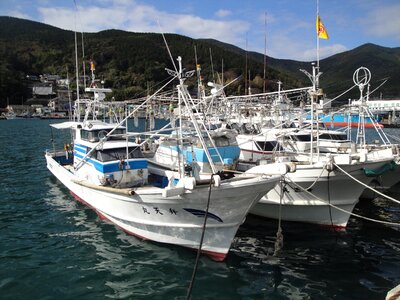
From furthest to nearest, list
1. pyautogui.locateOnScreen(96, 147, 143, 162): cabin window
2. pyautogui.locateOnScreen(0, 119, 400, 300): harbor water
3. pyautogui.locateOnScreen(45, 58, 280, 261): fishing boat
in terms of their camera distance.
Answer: pyautogui.locateOnScreen(96, 147, 143, 162): cabin window → pyautogui.locateOnScreen(45, 58, 280, 261): fishing boat → pyautogui.locateOnScreen(0, 119, 400, 300): harbor water

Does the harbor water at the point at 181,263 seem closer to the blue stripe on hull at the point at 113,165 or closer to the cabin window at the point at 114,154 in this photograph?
the blue stripe on hull at the point at 113,165

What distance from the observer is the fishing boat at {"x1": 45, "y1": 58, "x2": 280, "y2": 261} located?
9.22 meters

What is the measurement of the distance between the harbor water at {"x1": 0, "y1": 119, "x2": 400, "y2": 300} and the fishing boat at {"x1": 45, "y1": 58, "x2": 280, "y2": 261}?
0.57 meters

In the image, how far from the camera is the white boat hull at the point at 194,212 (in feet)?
30.5

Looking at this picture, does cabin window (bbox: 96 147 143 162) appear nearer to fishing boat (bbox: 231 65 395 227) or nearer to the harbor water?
the harbor water

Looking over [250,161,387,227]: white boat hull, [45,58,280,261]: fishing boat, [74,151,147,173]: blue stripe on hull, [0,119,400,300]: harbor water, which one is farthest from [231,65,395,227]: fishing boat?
[74,151,147,173]: blue stripe on hull

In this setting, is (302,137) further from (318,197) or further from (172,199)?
(172,199)

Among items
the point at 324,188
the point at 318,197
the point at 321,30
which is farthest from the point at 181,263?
the point at 321,30

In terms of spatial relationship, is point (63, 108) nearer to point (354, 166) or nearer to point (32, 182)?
point (32, 182)

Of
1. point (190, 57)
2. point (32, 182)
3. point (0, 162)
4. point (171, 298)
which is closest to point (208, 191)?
point (171, 298)

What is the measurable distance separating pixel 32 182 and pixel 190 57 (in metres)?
166

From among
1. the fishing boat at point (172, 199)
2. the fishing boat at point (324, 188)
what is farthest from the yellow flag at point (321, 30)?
the fishing boat at point (172, 199)

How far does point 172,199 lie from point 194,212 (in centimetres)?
74

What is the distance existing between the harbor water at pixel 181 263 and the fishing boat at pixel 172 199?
57 centimetres
